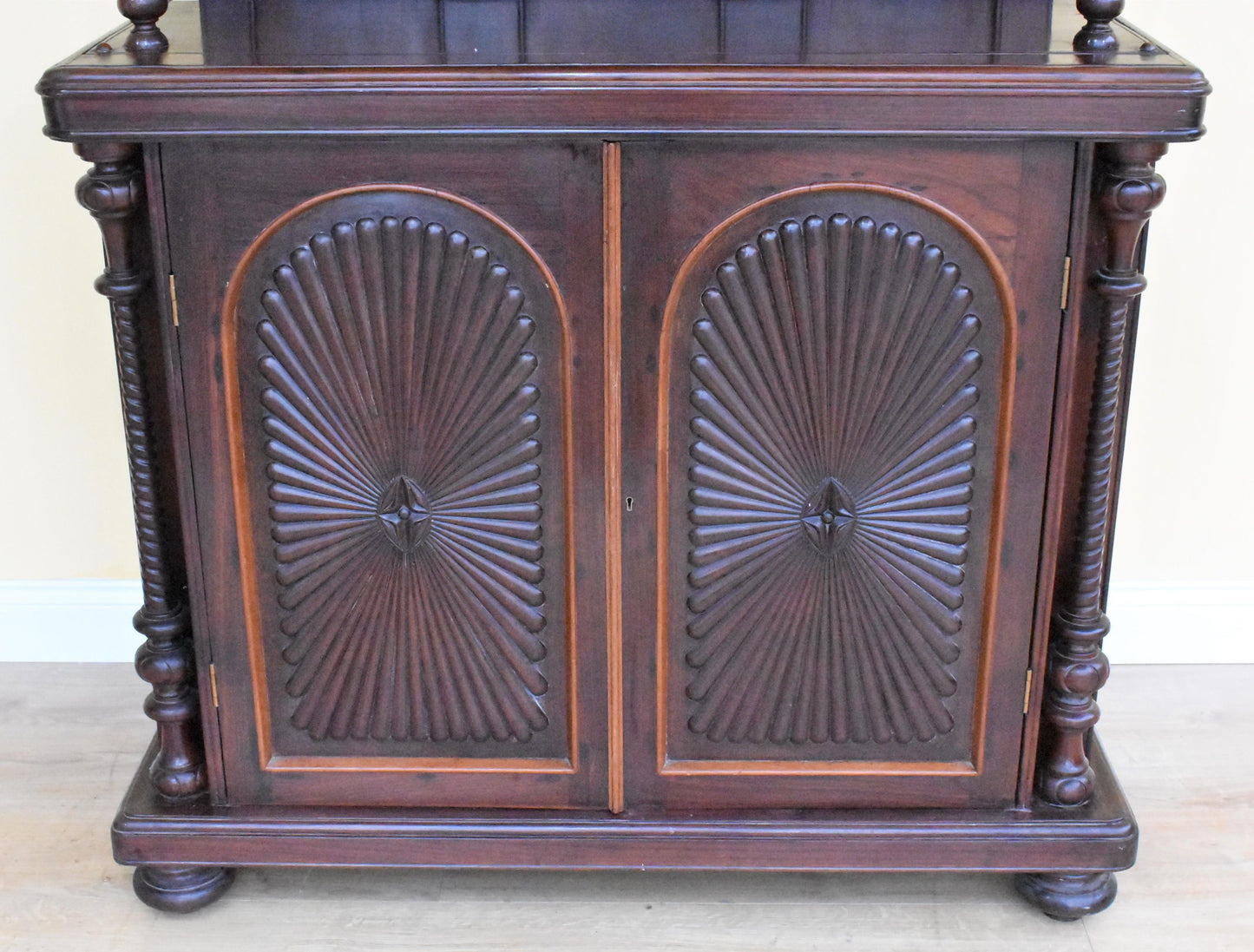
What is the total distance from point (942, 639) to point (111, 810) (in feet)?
4.34

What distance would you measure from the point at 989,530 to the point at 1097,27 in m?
0.63

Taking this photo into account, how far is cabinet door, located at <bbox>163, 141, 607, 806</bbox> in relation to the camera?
1.79 metres

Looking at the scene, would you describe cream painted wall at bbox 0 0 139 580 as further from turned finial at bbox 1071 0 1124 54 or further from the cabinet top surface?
turned finial at bbox 1071 0 1124 54

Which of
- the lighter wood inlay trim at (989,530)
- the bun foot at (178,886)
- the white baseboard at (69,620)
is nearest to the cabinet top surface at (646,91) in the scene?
the lighter wood inlay trim at (989,530)

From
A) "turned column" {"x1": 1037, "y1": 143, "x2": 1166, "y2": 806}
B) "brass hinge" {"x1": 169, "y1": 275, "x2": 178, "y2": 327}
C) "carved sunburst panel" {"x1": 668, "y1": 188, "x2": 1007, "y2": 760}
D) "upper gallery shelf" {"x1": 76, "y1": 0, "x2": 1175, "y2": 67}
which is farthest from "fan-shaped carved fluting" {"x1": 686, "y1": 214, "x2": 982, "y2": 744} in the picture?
"brass hinge" {"x1": 169, "y1": 275, "x2": 178, "y2": 327}

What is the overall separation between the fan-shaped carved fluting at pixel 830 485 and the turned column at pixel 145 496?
27.8 inches

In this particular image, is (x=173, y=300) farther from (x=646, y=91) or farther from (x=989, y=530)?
(x=989, y=530)

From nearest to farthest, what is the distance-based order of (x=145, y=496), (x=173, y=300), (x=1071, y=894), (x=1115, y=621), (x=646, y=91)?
(x=646, y=91) → (x=173, y=300) → (x=145, y=496) → (x=1071, y=894) → (x=1115, y=621)

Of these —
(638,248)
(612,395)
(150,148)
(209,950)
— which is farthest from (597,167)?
(209,950)

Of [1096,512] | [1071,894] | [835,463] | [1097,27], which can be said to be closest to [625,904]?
[1071,894]

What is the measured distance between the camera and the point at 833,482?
1888 mm

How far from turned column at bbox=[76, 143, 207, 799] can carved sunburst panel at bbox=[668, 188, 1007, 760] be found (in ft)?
2.24

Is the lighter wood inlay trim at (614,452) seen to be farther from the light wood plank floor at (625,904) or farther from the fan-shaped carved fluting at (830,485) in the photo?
the light wood plank floor at (625,904)

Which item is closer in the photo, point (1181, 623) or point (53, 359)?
point (53, 359)
